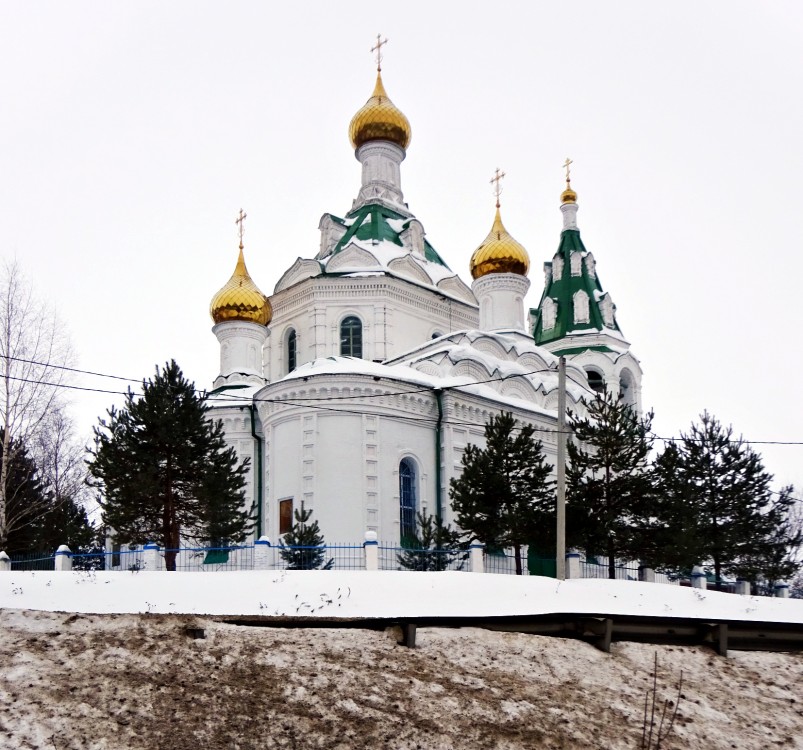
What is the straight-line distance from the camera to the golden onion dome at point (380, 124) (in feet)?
114

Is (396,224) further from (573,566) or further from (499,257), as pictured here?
(573,566)

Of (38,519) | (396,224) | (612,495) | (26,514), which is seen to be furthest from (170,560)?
(396,224)

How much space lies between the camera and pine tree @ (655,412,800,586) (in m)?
24.0

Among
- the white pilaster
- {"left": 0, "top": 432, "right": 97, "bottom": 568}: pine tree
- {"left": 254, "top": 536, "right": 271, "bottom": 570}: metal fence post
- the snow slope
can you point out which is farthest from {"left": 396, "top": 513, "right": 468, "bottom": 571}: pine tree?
the white pilaster

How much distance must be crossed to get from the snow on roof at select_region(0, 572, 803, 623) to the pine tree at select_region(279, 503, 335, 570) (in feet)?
8.23

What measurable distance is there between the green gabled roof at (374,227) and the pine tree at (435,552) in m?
13.0

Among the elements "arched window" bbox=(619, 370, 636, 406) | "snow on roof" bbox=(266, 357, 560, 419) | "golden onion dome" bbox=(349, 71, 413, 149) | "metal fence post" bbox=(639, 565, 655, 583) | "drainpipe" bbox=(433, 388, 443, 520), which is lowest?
"metal fence post" bbox=(639, 565, 655, 583)

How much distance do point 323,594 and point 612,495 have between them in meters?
9.58

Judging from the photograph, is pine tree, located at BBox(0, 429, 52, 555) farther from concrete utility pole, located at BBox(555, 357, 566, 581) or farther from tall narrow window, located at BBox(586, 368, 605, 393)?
tall narrow window, located at BBox(586, 368, 605, 393)

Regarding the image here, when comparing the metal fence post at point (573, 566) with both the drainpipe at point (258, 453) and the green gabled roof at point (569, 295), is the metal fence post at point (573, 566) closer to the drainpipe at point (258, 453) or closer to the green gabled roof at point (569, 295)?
the drainpipe at point (258, 453)

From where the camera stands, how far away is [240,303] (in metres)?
29.9

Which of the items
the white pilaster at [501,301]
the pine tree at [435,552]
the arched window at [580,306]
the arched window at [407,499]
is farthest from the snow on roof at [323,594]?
the arched window at [580,306]

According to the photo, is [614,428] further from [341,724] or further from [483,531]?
[341,724]

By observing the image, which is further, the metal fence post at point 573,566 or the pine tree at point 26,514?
the pine tree at point 26,514
